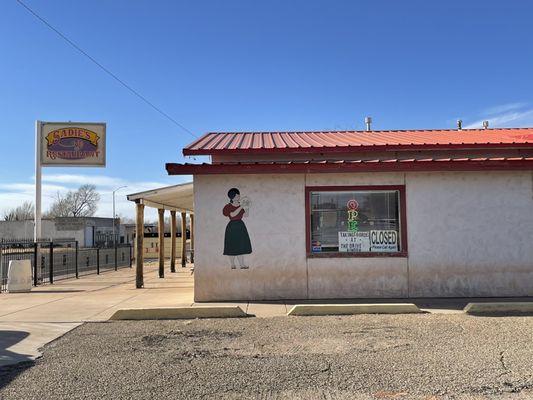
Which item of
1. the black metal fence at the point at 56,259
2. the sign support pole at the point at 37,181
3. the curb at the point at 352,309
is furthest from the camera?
the sign support pole at the point at 37,181

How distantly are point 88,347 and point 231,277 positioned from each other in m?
4.65

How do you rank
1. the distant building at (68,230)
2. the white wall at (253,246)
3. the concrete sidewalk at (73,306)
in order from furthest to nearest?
the distant building at (68,230)
the white wall at (253,246)
the concrete sidewalk at (73,306)

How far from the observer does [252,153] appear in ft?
42.4

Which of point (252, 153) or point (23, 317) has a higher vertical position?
point (252, 153)

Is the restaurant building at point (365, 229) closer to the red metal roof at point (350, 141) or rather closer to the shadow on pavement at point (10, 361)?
the red metal roof at point (350, 141)

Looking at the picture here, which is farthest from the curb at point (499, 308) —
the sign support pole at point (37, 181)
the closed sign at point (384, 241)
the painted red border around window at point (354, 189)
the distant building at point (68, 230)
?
the distant building at point (68, 230)

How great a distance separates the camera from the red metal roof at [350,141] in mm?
13070

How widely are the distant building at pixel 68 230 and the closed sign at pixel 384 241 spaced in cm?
6823

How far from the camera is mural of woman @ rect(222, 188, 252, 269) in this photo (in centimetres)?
1200

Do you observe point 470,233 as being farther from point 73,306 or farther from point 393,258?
point 73,306

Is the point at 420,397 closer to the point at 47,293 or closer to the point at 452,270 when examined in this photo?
the point at 452,270

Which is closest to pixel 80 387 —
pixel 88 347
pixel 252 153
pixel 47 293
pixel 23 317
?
pixel 88 347

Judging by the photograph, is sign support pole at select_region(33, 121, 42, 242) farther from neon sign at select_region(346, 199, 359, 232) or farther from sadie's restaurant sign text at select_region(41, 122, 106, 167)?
neon sign at select_region(346, 199, 359, 232)

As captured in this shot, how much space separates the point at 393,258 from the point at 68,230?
75.3 m
